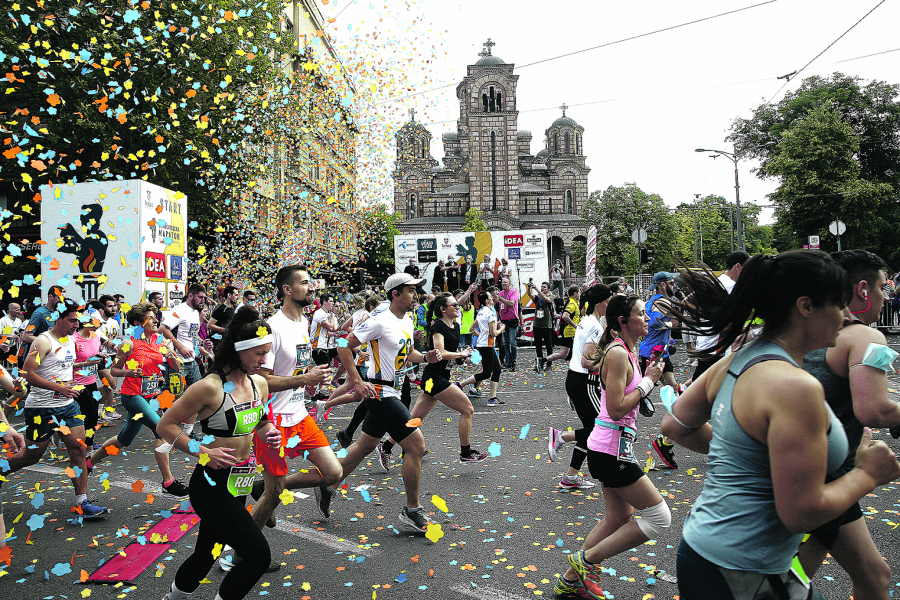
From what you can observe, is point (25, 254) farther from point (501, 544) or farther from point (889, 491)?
point (889, 491)

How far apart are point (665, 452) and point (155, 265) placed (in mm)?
10355

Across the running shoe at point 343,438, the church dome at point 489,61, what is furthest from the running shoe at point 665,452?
the church dome at point 489,61

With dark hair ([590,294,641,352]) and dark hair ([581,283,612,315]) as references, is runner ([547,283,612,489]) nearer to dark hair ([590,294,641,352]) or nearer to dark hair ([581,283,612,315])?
dark hair ([581,283,612,315])

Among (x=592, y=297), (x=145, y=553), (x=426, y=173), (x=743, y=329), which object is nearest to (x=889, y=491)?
(x=592, y=297)

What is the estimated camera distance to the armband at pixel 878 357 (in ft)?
9.41

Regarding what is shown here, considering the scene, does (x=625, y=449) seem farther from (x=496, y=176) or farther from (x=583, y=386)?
(x=496, y=176)

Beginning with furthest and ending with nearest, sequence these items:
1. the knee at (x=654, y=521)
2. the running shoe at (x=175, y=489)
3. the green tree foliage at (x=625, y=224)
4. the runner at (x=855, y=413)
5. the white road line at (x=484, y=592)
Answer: the green tree foliage at (x=625, y=224) → the running shoe at (x=175, y=489) → the white road line at (x=484, y=592) → the knee at (x=654, y=521) → the runner at (x=855, y=413)

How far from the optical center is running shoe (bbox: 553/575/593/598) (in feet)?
13.2

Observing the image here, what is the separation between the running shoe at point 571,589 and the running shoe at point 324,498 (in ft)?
7.59

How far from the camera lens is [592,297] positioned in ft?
20.1

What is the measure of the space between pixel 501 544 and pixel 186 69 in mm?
18903

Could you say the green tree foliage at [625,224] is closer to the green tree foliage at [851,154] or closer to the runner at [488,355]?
the green tree foliage at [851,154]

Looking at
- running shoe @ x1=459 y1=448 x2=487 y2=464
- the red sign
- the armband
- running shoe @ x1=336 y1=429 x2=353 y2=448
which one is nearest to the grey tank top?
the armband

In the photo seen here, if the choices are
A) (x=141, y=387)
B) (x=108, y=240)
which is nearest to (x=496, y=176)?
(x=108, y=240)
